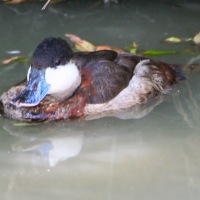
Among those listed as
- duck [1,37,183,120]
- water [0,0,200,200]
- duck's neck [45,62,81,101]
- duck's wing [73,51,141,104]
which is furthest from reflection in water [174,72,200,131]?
duck's neck [45,62,81,101]

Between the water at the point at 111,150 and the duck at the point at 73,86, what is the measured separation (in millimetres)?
106

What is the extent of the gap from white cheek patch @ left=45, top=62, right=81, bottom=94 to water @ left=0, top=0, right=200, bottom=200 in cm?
29

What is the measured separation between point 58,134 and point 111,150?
493 millimetres

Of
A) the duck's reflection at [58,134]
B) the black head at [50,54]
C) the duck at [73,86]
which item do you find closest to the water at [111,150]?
the duck's reflection at [58,134]

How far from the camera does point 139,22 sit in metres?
6.95

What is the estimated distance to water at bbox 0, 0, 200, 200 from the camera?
3.93 m

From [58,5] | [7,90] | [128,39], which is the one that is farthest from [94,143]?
[58,5]

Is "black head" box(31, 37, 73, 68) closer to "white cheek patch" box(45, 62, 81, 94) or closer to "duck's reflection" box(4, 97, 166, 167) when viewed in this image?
"white cheek patch" box(45, 62, 81, 94)

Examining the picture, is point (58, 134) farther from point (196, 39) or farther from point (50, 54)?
point (196, 39)

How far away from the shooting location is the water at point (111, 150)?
393cm

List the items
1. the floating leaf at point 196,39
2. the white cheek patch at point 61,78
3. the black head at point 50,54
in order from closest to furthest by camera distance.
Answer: the black head at point 50,54, the white cheek patch at point 61,78, the floating leaf at point 196,39

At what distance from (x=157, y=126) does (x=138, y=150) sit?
43 cm

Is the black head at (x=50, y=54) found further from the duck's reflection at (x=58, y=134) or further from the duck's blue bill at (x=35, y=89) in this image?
the duck's reflection at (x=58, y=134)

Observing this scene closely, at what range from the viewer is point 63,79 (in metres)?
4.99
